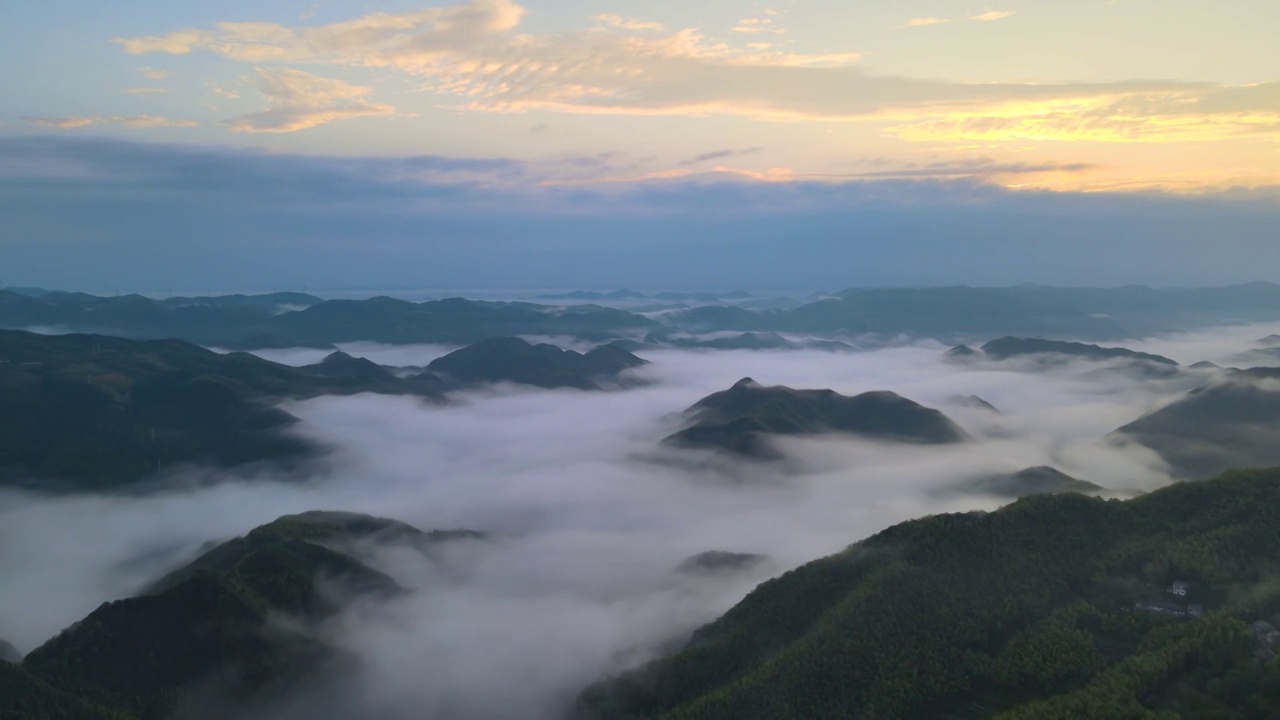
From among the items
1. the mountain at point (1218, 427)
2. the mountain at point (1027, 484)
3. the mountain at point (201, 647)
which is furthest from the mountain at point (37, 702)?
the mountain at point (1218, 427)

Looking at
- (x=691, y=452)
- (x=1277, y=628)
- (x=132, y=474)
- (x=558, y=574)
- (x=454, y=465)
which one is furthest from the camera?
(x=454, y=465)

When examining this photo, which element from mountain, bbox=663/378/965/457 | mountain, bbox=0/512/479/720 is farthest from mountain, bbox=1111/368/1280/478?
mountain, bbox=0/512/479/720

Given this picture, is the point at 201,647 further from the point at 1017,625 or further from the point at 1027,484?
the point at 1027,484

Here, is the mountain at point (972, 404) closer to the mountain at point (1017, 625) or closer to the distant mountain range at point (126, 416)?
the mountain at point (1017, 625)

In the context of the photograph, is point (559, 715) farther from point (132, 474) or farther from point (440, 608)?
point (132, 474)

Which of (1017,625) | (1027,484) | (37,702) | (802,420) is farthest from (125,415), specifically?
(1017,625)

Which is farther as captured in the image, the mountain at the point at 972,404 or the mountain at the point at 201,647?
the mountain at the point at 972,404

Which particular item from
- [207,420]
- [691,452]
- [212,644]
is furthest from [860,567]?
[207,420]
